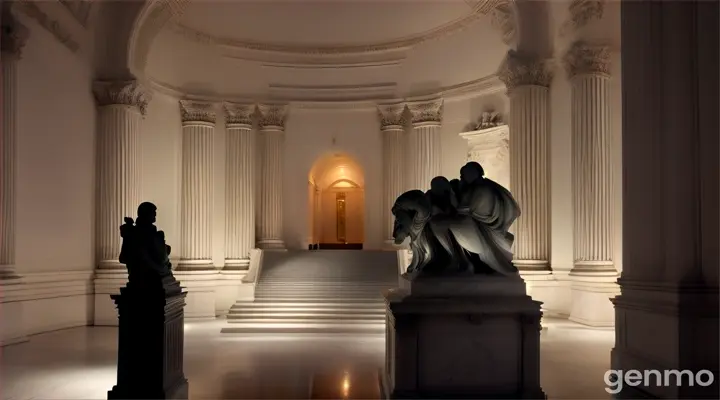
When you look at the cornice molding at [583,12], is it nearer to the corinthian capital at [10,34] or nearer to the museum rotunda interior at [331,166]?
the museum rotunda interior at [331,166]

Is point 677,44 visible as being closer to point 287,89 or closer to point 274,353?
point 274,353

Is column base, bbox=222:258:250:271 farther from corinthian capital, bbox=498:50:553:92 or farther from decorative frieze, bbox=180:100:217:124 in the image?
corinthian capital, bbox=498:50:553:92

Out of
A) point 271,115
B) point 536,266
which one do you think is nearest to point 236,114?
point 271,115

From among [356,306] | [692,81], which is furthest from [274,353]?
[692,81]

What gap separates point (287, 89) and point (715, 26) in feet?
45.5

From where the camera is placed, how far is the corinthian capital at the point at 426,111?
17.3 m

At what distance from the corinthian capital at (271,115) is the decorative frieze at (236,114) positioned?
0.60 meters

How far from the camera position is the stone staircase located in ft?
40.9

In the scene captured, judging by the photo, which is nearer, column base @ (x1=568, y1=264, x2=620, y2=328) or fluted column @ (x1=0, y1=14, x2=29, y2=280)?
fluted column @ (x1=0, y1=14, x2=29, y2=280)

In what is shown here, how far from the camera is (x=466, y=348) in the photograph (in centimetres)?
591

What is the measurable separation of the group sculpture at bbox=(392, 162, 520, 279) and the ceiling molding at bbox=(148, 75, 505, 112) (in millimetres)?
10118

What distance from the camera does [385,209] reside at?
18.4 metres

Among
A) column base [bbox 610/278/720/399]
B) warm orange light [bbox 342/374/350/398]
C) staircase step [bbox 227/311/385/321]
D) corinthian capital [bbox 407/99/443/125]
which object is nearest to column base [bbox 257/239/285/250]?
staircase step [bbox 227/311/385/321]

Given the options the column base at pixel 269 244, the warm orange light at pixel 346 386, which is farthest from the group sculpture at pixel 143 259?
the column base at pixel 269 244
